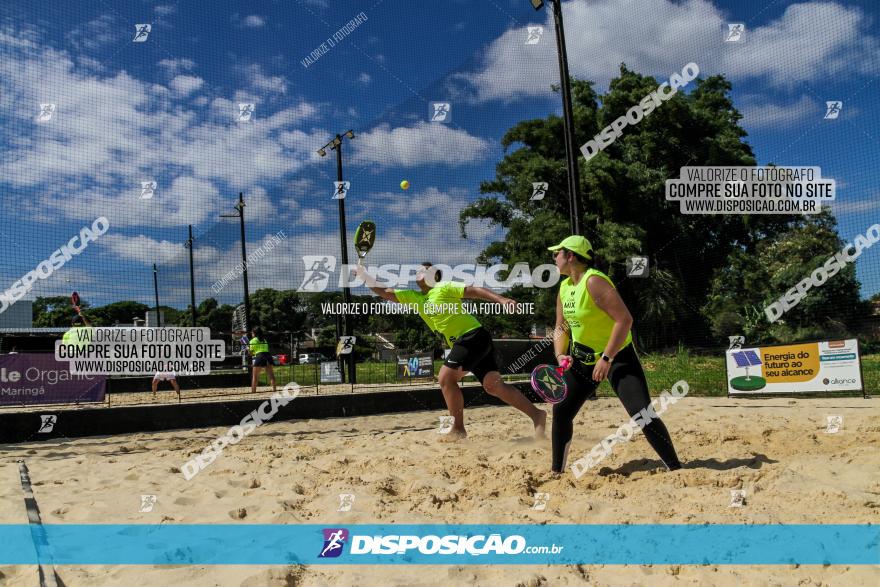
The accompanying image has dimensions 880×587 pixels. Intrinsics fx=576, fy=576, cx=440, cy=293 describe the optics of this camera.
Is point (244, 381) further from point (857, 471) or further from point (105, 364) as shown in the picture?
point (857, 471)

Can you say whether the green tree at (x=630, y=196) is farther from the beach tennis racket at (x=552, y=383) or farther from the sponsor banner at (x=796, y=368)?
the beach tennis racket at (x=552, y=383)

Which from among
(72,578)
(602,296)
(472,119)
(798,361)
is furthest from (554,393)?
(472,119)

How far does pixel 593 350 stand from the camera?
3973 millimetres

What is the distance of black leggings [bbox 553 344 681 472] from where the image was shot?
3.73m

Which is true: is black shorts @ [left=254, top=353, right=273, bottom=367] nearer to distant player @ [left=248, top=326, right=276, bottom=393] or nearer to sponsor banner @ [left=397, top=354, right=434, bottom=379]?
distant player @ [left=248, top=326, right=276, bottom=393]

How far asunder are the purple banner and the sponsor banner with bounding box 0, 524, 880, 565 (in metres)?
8.25

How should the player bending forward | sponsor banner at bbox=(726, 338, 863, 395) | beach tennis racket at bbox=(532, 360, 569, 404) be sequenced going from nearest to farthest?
beach tennis racket at bbox=(532, 360, 569, 404) → the player bending forward → sponsor banner at bbox=(726, 338, 863, 395)

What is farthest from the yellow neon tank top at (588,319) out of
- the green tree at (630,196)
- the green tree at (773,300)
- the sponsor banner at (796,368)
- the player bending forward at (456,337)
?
the green tree at (630,196)

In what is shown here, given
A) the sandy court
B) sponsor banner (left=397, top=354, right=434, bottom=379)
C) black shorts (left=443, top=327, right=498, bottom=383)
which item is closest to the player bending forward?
black shorts (left=443, top=327, right=498, bottom=383)

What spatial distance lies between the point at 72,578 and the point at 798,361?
34.8ft

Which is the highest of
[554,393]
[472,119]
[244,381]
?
[472,119]

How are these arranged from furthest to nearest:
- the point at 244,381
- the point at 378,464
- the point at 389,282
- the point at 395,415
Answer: the point at 244,381 < the point at 389,282 < the point at 395,415 < the point at 378,464

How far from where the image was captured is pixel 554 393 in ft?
13.5

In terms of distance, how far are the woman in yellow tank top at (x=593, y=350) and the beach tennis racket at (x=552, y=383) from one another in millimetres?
44
